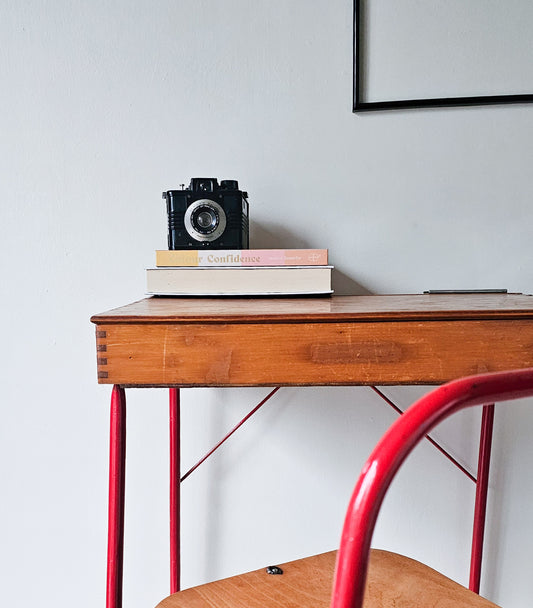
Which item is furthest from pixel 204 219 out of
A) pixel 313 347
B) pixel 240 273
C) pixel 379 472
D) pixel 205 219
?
pixel 379 472

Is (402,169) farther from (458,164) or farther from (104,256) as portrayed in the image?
(104,256)

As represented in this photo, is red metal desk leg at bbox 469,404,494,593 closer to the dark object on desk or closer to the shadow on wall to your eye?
the shadow on wall

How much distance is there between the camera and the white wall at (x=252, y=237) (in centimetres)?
103

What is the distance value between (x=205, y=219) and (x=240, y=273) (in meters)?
0.13

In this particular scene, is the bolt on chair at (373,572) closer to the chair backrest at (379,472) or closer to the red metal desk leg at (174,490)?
the chair backrest at (379,472)

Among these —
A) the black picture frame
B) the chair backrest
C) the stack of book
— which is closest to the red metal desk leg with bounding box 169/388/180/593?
the stack of book

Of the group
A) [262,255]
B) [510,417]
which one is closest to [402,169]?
[262,255]

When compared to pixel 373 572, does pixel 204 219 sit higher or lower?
higher

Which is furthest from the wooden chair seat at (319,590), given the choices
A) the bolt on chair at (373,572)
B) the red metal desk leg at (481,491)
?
the red metal desk leg at (481,491)

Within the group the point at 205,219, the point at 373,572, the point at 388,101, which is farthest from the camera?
the point at 388,101

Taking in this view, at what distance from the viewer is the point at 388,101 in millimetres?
1024

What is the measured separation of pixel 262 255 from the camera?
81 centimetres

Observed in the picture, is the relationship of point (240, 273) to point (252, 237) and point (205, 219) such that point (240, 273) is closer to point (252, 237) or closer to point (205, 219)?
point (205, 219)

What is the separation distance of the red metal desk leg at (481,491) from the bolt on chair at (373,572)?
364 millimetres
